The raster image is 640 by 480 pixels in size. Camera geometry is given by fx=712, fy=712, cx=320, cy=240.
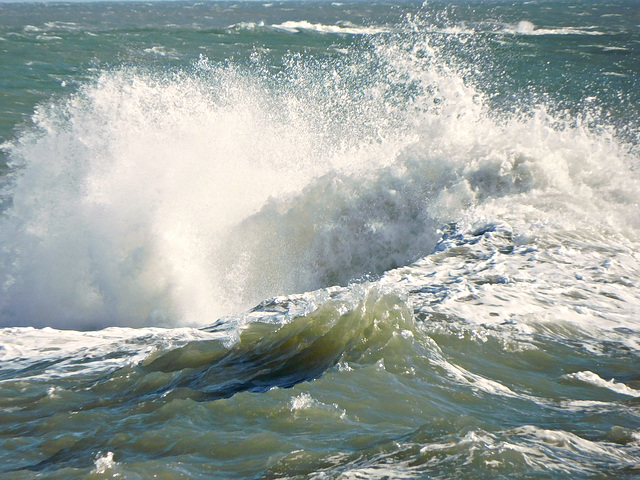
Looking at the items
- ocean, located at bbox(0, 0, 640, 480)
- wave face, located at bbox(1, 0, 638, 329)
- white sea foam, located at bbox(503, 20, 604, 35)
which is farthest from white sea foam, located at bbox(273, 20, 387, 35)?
wave face, located at bbox(1, 0, 638, 329)

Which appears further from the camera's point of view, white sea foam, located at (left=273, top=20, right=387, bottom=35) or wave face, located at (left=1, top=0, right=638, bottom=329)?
white sea foam, located at (left=273, top=20, right=387, bottom=35)

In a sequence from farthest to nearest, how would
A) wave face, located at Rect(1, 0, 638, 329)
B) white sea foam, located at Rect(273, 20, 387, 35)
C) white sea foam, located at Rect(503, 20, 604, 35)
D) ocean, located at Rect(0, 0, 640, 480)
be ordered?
white sea foam, located at Rect(273, 20, 387, 35)
white sea foam, located at Rect(503, 20, 604, 35)
wave face, located at Rect(1, 0, 638, 329)
ocean, located at Rect(0, 0, 640, 480)

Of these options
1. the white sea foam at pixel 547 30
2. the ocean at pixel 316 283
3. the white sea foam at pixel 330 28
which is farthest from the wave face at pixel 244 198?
the white sea foam at pixel 330 28

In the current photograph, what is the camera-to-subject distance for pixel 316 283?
8.71 m

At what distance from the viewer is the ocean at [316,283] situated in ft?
12.6

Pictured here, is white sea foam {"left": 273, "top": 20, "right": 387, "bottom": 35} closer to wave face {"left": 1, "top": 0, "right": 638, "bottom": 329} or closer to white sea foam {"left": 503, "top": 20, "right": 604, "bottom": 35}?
white sea foam {"left": 503, "top": 20, "right": 604, "bottom": 35}

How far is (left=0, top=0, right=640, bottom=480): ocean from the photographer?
152 inches

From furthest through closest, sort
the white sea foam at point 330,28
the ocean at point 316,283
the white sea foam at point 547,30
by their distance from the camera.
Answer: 1. the white sea foam at point 330,28
2. the white sea foam at point 547,30
3. the ocean at point 316,283

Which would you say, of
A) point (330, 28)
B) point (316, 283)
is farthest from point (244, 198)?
point (330, 28)

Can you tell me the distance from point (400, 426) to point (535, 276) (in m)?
3.03

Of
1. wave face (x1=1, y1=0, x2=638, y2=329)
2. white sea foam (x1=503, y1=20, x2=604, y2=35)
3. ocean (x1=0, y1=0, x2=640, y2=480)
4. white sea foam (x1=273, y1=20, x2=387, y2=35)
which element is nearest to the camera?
ocean (x1=0, y1=0, x2=640, y2=480)

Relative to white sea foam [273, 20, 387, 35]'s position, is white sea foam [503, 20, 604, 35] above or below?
above

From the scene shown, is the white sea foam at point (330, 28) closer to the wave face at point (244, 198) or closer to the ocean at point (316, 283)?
the ocean at point (316, 283)

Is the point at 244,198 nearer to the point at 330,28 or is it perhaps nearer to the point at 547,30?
the point at 547,30
